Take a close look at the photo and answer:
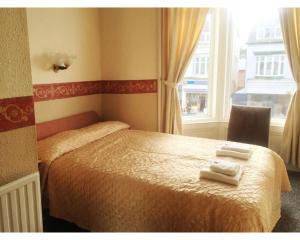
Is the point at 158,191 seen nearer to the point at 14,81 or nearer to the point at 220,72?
the point at 14,81

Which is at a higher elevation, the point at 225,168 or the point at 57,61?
the point at 57,61

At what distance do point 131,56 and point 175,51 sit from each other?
60 cm

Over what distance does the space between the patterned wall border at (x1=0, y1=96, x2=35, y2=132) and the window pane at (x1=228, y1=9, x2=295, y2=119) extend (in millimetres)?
2869

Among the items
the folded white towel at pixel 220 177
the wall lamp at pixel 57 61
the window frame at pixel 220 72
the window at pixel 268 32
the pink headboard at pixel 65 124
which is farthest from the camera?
the window frame at pixel 220 72

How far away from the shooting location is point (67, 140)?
263 cm

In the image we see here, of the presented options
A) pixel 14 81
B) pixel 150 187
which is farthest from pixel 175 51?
pixel 14 81

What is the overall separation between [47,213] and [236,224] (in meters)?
1.65

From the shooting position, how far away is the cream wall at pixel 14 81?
4.58ft

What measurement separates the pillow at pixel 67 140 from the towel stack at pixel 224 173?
1.27m

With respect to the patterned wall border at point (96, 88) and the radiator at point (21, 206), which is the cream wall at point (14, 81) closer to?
the radiator at point (21, 206)

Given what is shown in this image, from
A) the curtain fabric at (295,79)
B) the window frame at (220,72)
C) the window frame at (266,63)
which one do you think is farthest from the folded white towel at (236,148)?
the window frame at (266,63)

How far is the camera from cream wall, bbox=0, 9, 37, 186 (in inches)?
54.9
